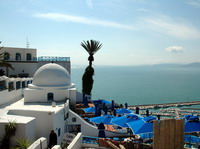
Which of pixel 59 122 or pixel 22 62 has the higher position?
pixel 22 62

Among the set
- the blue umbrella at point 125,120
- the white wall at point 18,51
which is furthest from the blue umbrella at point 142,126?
the white wall at point 18,51

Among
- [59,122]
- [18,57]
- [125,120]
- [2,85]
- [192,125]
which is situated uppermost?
[18,57]

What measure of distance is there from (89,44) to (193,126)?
2624cm

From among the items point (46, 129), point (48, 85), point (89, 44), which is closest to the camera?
point (46, 129)

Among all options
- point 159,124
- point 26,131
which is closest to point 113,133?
point 159,124

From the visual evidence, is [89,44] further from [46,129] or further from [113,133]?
[46,129]

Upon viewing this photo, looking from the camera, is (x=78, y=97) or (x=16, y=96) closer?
(x=16, y=96)

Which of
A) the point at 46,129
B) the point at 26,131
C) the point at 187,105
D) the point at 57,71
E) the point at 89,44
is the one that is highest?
the point at 89,44

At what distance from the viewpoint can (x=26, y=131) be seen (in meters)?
10.4

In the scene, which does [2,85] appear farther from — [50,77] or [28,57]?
[28,57]

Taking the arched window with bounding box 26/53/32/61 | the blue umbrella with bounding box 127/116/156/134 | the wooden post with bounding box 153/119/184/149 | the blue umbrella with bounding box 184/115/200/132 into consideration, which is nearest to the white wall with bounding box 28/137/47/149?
the wooden post with bounding box 153/119/184/149

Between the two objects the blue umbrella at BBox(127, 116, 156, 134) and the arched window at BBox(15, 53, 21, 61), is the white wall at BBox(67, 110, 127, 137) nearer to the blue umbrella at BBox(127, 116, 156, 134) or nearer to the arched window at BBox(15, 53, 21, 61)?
the blue umbrella at BBox(127, 116, 156, 134)

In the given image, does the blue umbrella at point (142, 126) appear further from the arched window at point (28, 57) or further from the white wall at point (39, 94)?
the arched window at point (28, 57)

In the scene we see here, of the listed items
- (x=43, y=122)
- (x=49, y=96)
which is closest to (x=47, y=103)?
(x=49, y=96)
